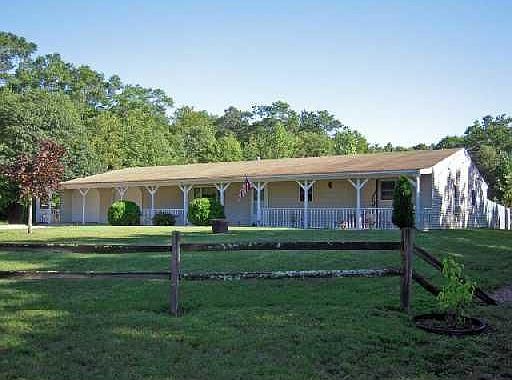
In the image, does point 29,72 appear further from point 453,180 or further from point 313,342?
point 313,342

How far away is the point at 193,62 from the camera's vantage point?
27.5 m

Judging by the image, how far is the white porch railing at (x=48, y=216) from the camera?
3347 cm

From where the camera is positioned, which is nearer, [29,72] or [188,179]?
[188,179]

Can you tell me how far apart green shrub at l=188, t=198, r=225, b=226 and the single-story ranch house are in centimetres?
91

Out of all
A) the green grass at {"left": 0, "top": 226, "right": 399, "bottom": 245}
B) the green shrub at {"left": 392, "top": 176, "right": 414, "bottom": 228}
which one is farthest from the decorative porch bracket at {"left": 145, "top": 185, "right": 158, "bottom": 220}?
the green shrub at {"left": 392, "top": 176, "right": 414, "bottom": 228}

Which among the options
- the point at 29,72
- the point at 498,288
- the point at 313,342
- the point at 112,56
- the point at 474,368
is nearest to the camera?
the point at 474,368

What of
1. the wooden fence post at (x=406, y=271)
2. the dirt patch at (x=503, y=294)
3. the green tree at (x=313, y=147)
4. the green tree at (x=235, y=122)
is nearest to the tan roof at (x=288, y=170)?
the dirt patch at (x=503, y=294)

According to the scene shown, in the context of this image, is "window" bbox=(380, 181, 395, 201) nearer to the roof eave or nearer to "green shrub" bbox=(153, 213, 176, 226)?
the roof eave

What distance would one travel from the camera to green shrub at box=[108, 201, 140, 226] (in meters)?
27.0

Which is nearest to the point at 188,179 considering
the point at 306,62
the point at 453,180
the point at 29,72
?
the point at 306,62

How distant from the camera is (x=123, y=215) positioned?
2700 cm

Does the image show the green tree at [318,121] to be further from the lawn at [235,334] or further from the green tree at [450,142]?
the lawn at [235,334]

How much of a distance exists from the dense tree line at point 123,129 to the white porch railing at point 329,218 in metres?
16.4

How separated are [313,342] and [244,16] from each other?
47.4ft
